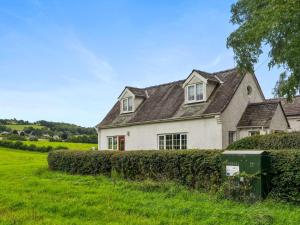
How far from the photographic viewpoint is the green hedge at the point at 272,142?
649 inches

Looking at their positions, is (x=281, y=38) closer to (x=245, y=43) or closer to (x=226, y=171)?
(x=245, y=43)

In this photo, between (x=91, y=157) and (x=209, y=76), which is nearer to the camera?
(x=91, y=157)

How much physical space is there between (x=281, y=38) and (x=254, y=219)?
12420 mm

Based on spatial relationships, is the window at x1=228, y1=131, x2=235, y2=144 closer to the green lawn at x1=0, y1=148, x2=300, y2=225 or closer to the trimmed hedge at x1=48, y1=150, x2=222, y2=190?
the trimmed hedge at x1=48, y1=150, x2=222, y2=190

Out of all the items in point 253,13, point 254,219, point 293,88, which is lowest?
point 254,219

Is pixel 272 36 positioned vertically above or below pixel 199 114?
above

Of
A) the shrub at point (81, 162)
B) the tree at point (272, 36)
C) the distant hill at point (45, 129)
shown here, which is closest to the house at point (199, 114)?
the tree at point (272, 36)

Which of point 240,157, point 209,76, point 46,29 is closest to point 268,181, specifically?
point 240,157

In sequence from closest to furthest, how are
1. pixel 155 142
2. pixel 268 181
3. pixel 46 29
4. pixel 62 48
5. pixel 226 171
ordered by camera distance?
pixel 268 181 < pixel 226 171 < pixel 46 29 < pixel 62 48 < pixel 155 142

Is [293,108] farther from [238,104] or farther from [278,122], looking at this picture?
[238,104]

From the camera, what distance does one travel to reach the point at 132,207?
9367mm

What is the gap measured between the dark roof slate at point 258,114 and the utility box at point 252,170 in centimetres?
1184

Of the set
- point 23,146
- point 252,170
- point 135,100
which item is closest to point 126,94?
point 135,100

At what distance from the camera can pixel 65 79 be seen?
25375 millimetres
